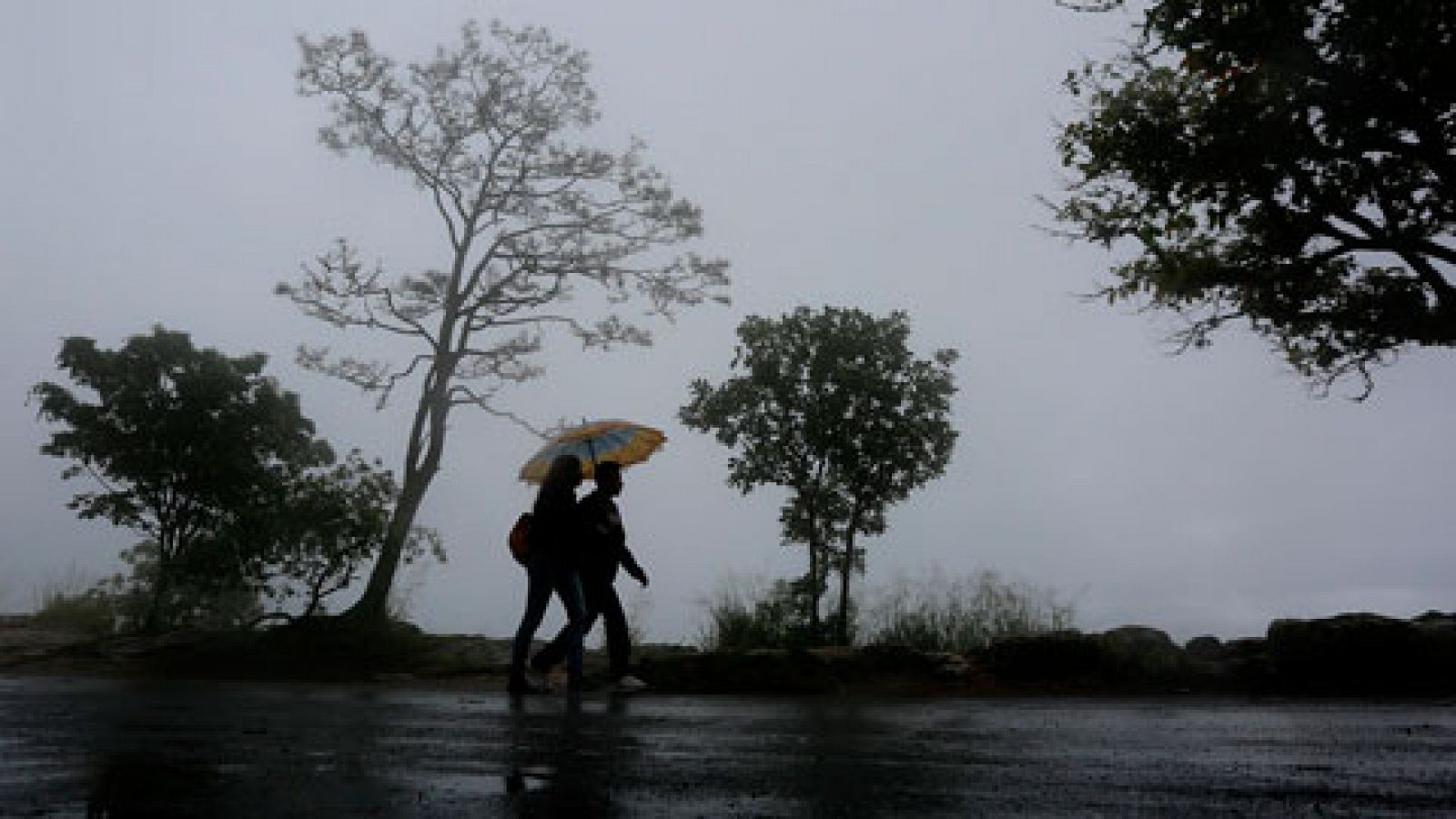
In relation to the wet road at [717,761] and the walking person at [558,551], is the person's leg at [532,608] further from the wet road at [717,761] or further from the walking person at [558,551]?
the wet road at [717,761]

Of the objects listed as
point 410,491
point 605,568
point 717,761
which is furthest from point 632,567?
point 410,491

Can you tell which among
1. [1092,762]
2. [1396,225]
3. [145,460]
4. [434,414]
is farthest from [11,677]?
[1396,225]

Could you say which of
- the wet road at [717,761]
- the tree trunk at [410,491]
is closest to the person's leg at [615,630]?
the wet road at [717,761]

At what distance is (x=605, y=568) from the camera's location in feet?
38.1

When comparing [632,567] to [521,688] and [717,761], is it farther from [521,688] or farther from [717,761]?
[717,761]

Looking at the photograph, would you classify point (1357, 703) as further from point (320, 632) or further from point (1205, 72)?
point (320, 632)

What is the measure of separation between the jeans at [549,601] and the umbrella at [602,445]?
1.53m

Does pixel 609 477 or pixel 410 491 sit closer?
pixel 609 477

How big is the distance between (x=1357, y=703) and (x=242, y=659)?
54.3 ft

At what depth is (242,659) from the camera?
1825cm

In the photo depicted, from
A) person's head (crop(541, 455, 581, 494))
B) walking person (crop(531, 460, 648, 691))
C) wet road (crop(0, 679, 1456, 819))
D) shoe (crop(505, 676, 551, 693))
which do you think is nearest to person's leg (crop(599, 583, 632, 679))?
walking person (crop(531, 460, 648, 691))

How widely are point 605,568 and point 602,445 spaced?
152 cm

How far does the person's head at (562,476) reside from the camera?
1057 cm

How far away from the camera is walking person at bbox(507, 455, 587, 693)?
Answer: 1062cm
